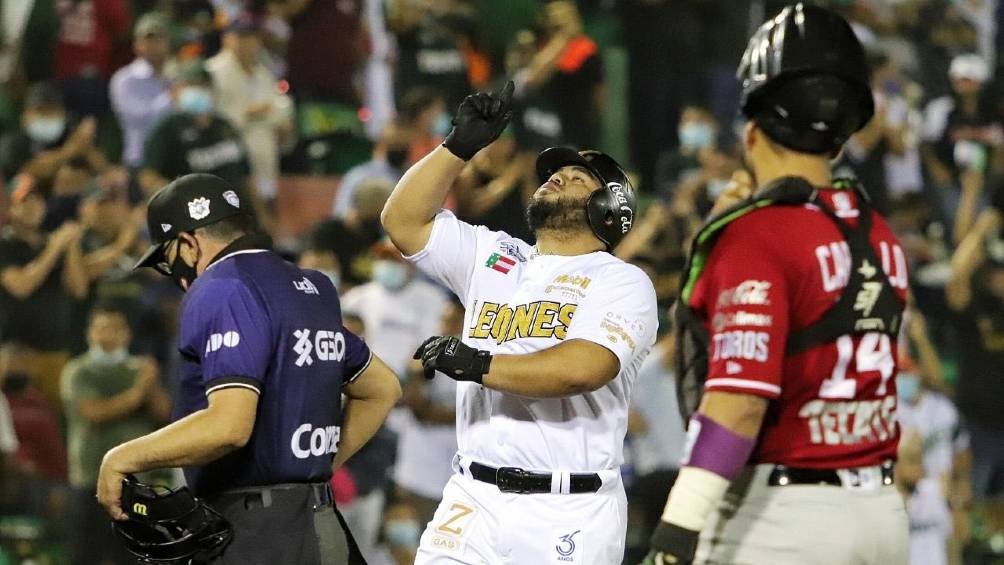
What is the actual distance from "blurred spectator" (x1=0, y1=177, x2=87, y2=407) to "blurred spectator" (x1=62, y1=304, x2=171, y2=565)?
453 mm

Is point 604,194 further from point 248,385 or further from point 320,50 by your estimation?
point 320,50

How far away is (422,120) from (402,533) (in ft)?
10.4

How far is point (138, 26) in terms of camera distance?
11414mm

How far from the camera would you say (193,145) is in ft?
34.2

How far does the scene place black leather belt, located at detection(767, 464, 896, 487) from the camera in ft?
12.8

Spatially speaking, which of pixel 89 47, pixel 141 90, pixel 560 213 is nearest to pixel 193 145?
pixel 141 90

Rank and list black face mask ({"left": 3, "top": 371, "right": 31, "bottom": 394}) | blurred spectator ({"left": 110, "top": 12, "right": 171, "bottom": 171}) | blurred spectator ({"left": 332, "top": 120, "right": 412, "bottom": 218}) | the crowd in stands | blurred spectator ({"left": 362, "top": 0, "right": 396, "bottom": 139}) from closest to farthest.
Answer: the crowd in stands
black face mask ({"left": 3, "top": 371, "right": 31, "bottom": 394})
blurred spectator ({"left": 332, "top": 120, "right": 412, "bottom": 218})
blurred spectator ({"left": 110, "top": 12, "right": 171, "bottom": 171})
blurred spectator ({"left": 362, "top": 0, "right": 396, "bottom": 139})

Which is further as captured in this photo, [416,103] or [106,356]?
[416,103]

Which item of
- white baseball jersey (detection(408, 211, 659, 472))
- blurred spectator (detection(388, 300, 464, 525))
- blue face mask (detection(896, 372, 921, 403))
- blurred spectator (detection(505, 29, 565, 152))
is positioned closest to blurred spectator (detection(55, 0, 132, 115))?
blurred spectator (detection(505, 29, 565, 152))

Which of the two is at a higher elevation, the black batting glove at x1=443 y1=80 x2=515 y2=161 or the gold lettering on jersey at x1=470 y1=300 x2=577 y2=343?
the black batting glove at x1=443 y1=80 x2=515 y2=161

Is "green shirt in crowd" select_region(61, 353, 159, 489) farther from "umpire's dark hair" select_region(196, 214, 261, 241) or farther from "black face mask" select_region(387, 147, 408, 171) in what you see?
"umpire's dark hair" select_region(196, 214, 261, 241)

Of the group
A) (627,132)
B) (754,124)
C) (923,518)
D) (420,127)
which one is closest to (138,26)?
(420,127)

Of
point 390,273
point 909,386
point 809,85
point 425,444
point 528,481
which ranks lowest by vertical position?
point 425,444

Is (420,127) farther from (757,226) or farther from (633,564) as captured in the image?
(757,226)
